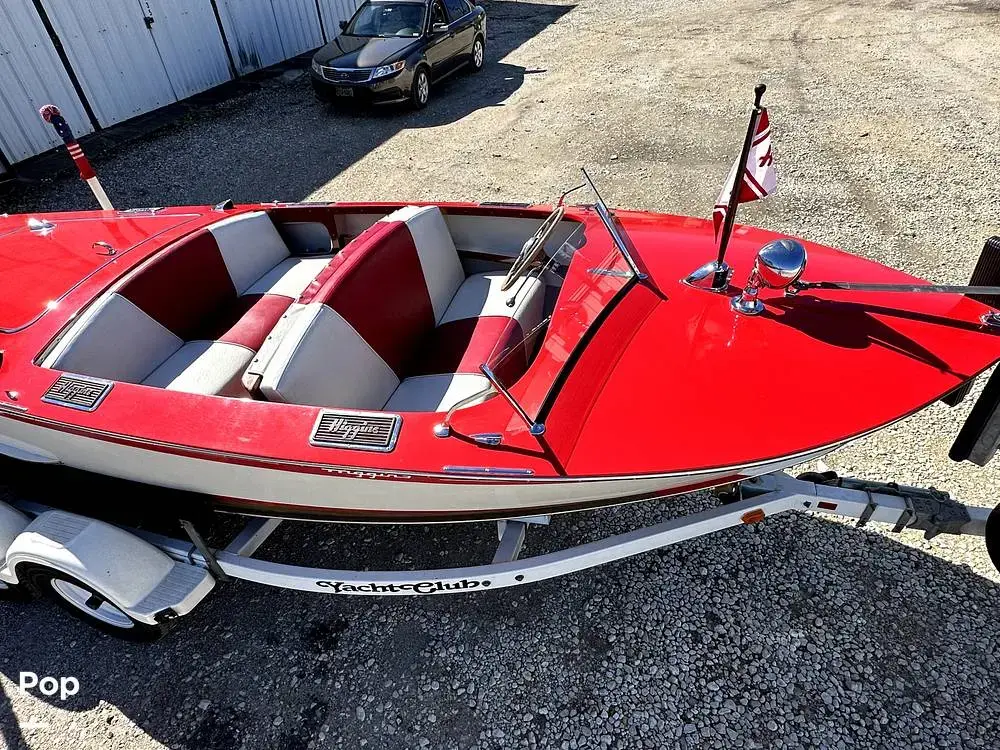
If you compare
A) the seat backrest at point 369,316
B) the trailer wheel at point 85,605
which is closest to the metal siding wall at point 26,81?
the trailer wheel at point 85,605

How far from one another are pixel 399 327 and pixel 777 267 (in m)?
1.73

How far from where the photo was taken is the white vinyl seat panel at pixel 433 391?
275 centimetres

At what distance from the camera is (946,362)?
219cm

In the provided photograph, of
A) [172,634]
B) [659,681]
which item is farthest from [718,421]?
[172,634]

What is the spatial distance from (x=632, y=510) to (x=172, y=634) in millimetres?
2239

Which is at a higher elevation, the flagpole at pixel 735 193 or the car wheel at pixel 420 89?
the flagpole at pixel 735 193

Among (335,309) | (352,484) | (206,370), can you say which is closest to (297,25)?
(206,370)

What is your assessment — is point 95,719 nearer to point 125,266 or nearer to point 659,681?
point 125,266

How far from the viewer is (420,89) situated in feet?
26.7

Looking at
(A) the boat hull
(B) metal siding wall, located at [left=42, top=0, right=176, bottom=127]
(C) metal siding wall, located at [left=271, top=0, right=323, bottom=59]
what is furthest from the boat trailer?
(C) metal siding wall, located at [left=271, top=0, right=323, bottom=59]

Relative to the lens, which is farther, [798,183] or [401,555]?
[798,183]

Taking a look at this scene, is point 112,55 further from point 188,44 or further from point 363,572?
point 363,572

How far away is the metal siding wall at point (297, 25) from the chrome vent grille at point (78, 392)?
10.4m

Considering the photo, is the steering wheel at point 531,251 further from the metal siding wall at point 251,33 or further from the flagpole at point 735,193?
the metal siding wall at point 251,33
